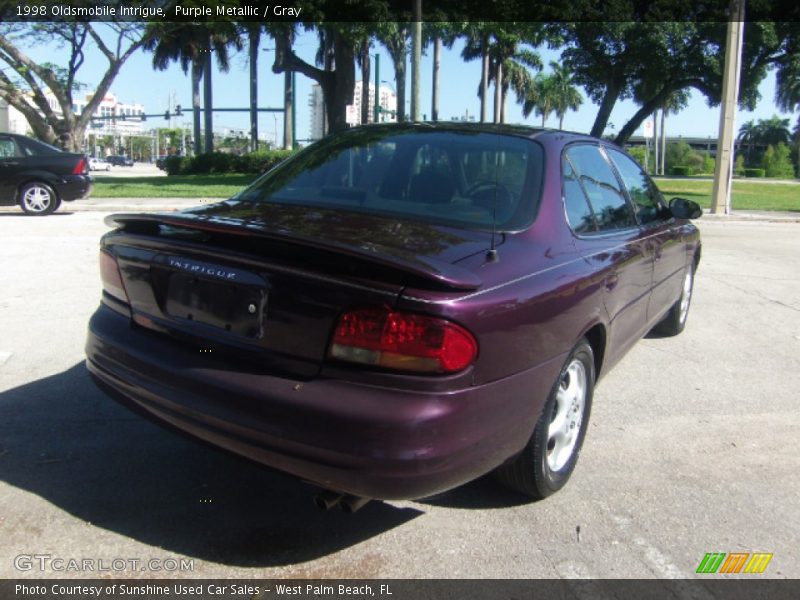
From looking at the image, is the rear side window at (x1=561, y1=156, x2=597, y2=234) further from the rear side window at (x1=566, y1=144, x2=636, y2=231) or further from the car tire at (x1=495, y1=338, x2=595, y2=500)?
the car tire at (x1=495, y1=338, x2=595, y2=500)

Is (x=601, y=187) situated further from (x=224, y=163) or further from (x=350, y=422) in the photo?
(x=224, y=163)

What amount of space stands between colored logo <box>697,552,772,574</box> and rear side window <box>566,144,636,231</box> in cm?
164

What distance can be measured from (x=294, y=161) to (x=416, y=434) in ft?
7.05

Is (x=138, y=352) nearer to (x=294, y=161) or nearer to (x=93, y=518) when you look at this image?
(x=93, y=518)

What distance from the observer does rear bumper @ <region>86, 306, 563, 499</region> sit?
89.9 inches

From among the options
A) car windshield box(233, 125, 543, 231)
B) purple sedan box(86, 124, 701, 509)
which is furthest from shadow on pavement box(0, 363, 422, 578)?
car windshield box(233, 125, 543, 231)

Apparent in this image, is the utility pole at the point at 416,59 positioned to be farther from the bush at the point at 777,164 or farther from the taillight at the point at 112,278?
the bush at the point at 777,164

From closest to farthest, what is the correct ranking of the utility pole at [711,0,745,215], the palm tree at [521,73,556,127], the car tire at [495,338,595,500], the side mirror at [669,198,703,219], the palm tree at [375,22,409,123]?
1. the car tire at [495,338,595,500]
2. the side mirror at [669,198,703,219]
3. the utility pole at [711,0,745,215]
4. the palm tree at [375,22,409,123]
5. the palm tree at [521,73,556,127]

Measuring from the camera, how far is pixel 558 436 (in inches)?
124

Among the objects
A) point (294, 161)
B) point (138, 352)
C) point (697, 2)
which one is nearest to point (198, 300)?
point (138, 352)

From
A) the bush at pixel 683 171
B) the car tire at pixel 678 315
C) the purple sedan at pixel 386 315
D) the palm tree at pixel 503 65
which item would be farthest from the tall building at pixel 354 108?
the bush at pixel 683 171

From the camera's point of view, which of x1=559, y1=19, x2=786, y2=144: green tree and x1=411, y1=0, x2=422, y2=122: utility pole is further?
x1=559, y1=19, x2=786, y2=144: green tree

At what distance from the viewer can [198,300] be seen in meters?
2.70

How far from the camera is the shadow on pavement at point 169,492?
2.74 meters
